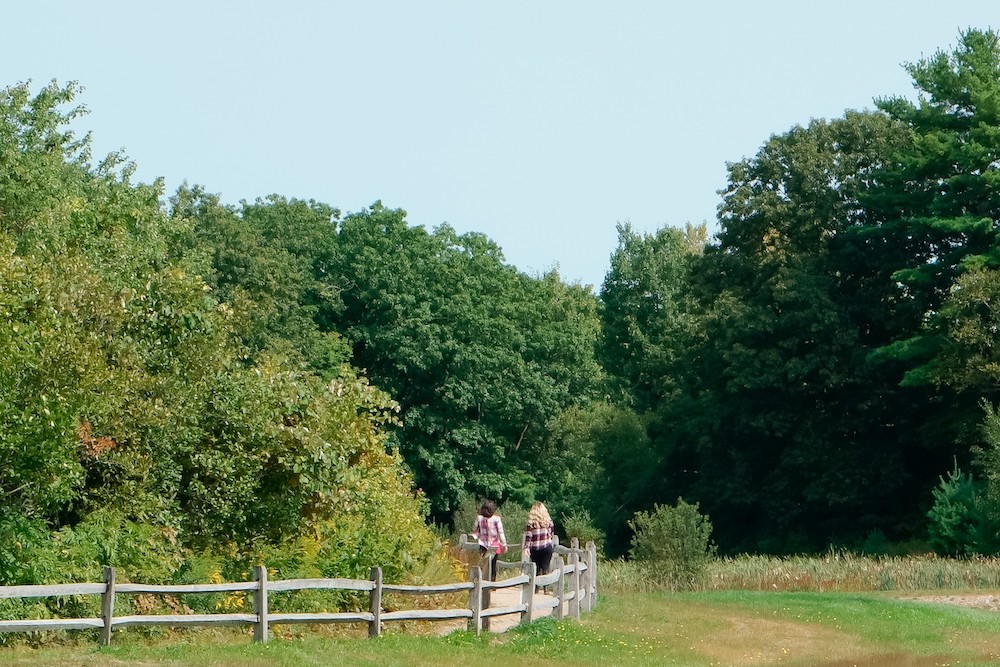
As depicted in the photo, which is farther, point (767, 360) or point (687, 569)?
point (767, 360)

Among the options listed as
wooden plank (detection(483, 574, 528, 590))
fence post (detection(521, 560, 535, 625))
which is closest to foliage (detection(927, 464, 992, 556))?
fence post (detection(521, 560, 535, 625))

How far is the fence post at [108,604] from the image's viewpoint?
16750mm

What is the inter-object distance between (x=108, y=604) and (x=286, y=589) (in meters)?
2.31

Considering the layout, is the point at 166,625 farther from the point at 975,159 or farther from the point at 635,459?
the point at 635,459

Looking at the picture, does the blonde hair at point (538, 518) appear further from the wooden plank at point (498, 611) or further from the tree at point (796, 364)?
the tree at point (796, 364)

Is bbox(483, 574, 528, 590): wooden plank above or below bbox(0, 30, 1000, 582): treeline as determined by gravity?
below

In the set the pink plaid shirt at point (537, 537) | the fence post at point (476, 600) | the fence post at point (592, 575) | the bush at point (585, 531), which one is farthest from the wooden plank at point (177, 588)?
the bush at point (585, 531)

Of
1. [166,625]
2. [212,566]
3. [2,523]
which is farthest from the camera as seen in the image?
[212,566]

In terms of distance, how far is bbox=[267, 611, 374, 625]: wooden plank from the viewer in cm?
1809

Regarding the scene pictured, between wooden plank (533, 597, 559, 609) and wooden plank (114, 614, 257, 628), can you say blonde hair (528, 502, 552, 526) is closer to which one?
wooden plank (533, 597, 559, 609)

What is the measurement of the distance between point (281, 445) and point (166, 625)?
5.52 m

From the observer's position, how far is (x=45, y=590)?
1617cm

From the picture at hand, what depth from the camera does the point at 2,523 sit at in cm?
1895

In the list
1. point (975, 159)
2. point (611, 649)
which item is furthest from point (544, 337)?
point (611, 649)
